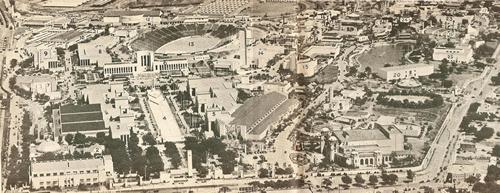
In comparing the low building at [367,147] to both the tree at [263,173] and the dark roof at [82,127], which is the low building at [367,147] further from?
the dark roof at [82,127]

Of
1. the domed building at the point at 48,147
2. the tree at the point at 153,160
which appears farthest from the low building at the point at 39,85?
the tree at the point at 153,160

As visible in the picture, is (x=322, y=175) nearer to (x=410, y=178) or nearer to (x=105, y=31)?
(x=410, y=178)

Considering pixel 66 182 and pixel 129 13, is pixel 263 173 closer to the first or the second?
pixel 66 182

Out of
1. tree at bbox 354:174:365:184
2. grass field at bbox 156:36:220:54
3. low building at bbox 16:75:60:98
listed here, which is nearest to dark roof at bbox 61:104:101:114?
low building at bbox 16:75:60:98

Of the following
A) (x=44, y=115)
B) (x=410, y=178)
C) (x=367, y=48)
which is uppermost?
(x=367, y=48)

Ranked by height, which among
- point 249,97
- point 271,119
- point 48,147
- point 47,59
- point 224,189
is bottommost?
point 224,189

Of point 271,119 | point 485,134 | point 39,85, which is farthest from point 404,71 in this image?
point 39,85

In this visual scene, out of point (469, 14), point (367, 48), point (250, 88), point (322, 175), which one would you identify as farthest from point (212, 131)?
point (469, 14)
